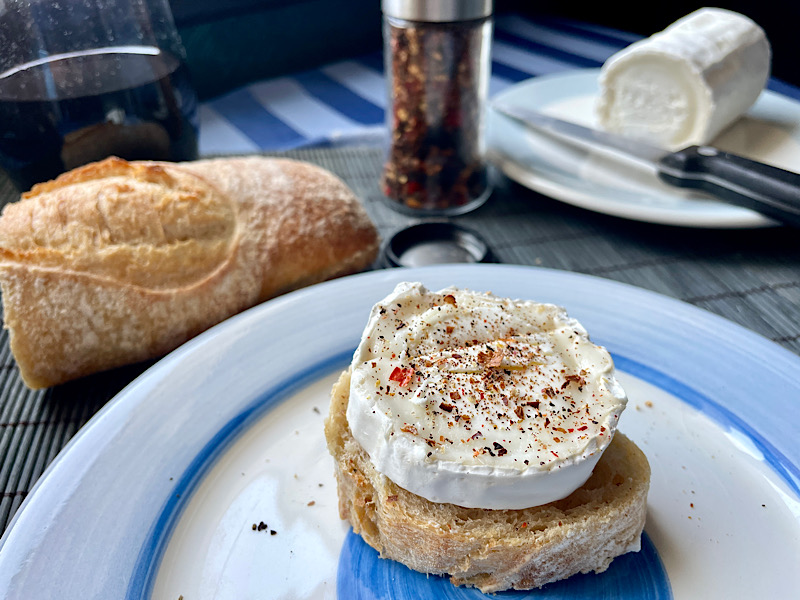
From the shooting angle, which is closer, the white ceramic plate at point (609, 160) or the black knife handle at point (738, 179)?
the black knife handle at point (738, 179)

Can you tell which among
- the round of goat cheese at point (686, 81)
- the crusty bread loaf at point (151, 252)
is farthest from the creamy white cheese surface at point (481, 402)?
the round of goat cheese at point (686, 81)

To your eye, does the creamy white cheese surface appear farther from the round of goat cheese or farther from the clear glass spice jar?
the round of goat cheese

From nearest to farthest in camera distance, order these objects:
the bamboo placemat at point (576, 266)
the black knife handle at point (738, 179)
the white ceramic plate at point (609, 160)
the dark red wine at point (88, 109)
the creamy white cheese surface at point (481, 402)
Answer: the creamy white cheese surface at point (481, 402)
the bamboo placemat at point (576, 266)
the dark red wine at point (88, 109)
the black knife handle at point (738, 179)
the white ceramic plate at point (609, 160)

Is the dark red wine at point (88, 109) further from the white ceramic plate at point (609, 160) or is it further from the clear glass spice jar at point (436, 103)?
the white ceramic plate at point (609, 160)

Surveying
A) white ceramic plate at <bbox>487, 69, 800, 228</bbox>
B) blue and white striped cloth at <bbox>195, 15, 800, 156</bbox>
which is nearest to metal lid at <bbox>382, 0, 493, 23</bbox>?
white ceramic plate at <bbox>487, 69, 800, 228</bbox>

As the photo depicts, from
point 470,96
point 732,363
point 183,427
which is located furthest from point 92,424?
point 470,96

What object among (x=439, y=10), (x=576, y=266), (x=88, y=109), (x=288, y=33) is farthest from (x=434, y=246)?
(x=288, y=33)

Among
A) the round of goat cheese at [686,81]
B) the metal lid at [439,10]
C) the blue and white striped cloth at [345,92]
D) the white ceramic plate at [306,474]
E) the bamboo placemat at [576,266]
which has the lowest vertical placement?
the blue and white striped cloth at [345,92]
